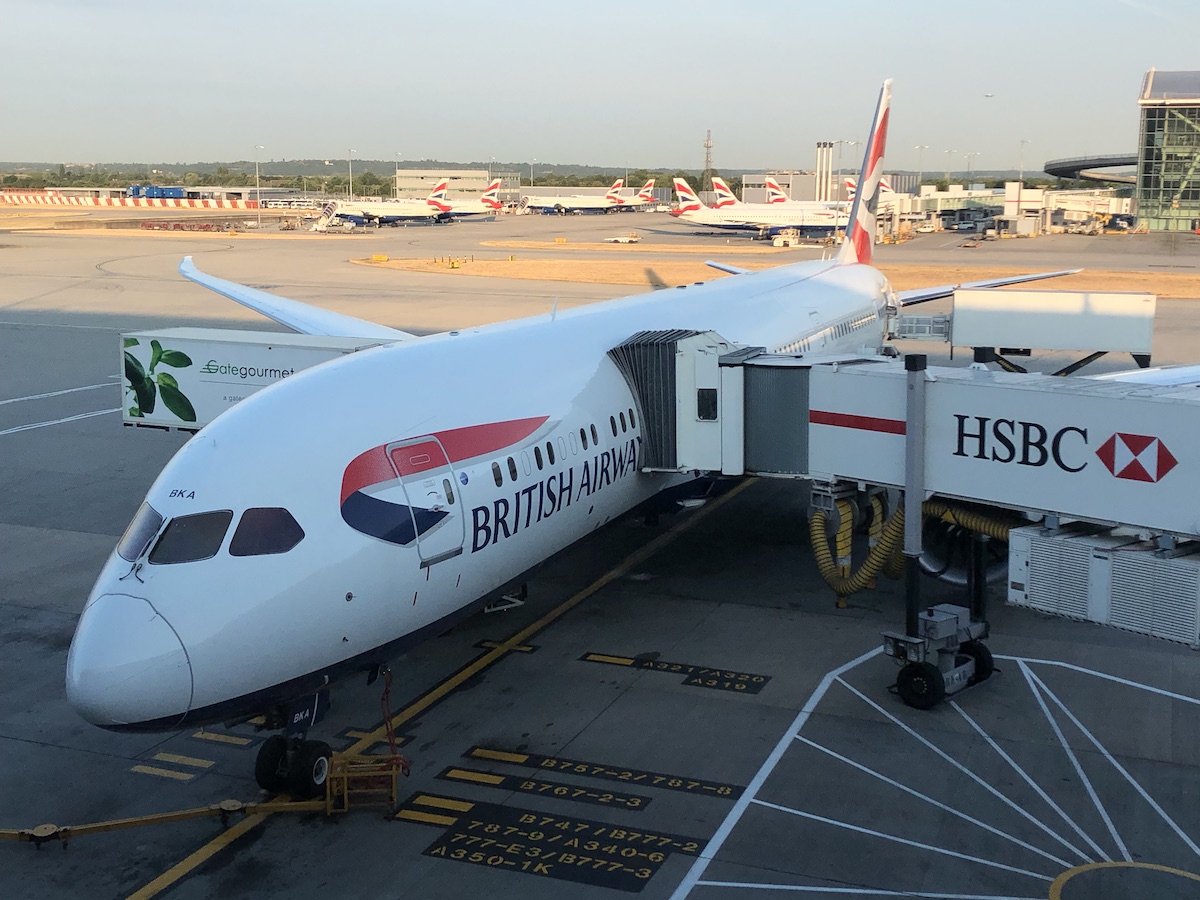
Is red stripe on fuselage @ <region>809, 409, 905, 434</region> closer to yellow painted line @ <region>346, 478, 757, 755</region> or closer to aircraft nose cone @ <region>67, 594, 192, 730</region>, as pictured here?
yellow painted line @ <region>346, 478, 757, 755</region>

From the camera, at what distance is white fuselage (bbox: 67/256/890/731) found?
10.6m

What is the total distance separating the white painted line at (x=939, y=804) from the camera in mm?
11266

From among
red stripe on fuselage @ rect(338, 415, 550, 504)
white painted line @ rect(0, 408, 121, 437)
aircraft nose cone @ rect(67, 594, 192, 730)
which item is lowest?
white painted line @ rect(0, 408, 121, 437)

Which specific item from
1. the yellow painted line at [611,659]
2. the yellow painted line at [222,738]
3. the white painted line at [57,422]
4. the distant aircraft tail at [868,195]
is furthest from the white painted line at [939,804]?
the white painted line at [57,422]

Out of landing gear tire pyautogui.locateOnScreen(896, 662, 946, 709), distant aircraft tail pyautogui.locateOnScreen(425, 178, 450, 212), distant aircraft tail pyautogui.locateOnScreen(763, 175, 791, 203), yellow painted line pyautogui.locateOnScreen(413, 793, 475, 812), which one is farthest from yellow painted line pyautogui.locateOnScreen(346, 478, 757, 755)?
distant aircraft tail pyautogui.locateOnScreen(425, 178, 450, 212)

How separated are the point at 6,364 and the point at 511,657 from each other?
33.0 metres

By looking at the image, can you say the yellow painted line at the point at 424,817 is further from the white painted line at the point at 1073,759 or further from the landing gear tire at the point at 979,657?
the landing gear tire at the point at 979,657

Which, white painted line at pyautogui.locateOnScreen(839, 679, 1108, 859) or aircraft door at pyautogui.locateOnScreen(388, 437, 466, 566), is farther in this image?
aircraft door at pyautogui.locateOnScreen(388, 437, 466, 566)

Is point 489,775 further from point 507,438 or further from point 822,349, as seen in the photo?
point 822,349

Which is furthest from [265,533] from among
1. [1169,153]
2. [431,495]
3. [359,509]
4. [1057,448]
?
[1169,153]

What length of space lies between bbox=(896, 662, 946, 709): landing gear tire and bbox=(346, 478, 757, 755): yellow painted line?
5.46 metres

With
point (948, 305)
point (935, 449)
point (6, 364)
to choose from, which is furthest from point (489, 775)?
point (948, 305)

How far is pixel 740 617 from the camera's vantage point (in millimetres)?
17984

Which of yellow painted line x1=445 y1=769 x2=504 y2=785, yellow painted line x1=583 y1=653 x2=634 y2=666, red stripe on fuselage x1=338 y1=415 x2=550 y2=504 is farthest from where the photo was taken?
yellow painted line x1=583 y1=653 x2=634 y2=666
